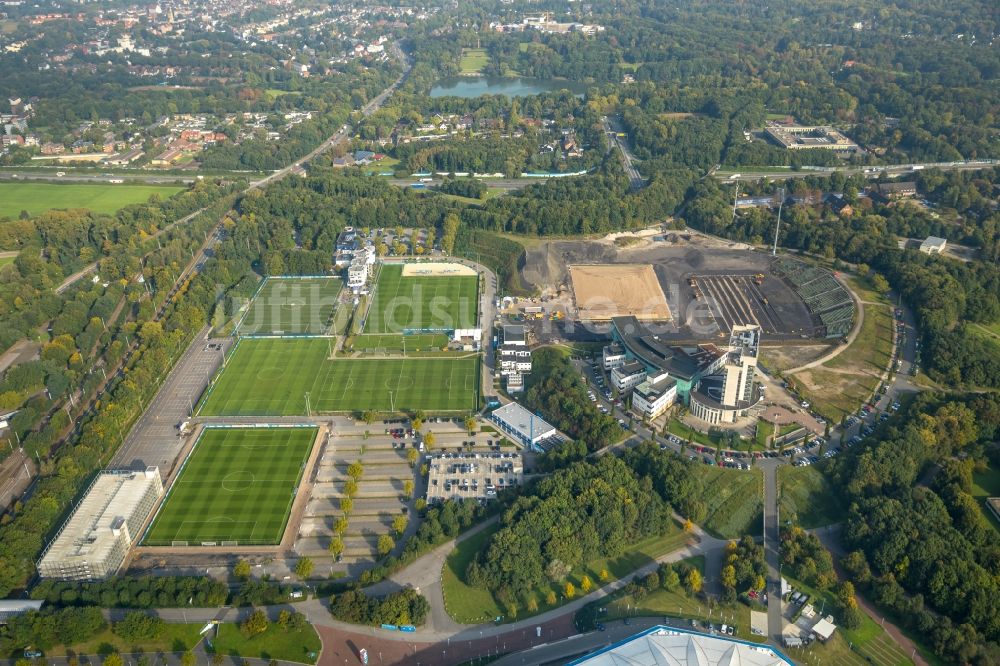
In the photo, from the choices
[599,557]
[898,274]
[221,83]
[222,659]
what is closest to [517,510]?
[599,557]

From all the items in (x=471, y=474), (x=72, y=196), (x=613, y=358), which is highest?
(x=72, y=196)

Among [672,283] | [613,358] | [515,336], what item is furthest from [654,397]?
[672,283]

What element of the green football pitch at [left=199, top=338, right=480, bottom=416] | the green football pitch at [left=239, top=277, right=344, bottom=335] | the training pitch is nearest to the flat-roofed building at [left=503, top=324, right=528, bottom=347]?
the green football pitch at [left=199, top=338, right=480, bottom=416]

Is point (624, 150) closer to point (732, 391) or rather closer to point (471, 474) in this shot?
point (732, 391)

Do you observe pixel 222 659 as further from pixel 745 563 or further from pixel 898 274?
pixel 898 274

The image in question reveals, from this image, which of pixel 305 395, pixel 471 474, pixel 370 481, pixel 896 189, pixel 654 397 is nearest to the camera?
pixel 471 474

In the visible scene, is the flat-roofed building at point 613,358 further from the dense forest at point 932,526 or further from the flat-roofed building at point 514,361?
the dense forest at point 932,526
